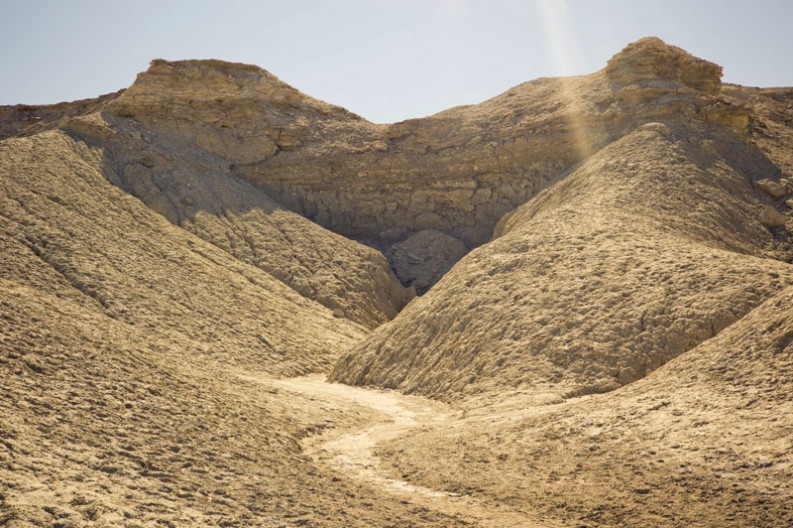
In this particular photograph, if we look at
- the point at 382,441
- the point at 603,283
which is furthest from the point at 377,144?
the point at 382,441

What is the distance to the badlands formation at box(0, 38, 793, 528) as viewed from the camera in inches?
309

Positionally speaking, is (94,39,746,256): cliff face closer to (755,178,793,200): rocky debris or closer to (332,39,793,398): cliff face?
(332,39,793,398): cliff face

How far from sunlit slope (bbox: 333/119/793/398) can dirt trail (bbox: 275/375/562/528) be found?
0.66 m

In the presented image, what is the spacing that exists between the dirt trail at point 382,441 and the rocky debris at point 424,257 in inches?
332

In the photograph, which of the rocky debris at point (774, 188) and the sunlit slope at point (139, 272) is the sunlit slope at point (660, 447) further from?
the rocky debris at point (774, 188)

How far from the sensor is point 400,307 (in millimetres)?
24062

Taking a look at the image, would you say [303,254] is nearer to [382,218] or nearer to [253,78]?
[382,218]

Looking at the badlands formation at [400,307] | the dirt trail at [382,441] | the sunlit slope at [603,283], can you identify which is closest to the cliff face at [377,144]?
the badlands formation at [400,307]

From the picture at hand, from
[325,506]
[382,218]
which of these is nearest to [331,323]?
[382,218]

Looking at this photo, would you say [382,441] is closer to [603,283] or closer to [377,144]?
[603,283]

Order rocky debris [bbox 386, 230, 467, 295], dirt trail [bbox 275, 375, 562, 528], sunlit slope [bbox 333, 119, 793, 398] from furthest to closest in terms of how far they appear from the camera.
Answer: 1. rocky debris [bbox 386, 230, 467, 295]
2. sunlit slope [bbox 333, 119, 793, 398]
3. dirt trail [bbox 275, 375, 562, 528]

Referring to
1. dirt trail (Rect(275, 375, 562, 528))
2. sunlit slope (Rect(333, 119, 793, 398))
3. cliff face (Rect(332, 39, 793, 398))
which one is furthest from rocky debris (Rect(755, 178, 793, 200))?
dirt trail (Rect(275, 375, 562, 528))

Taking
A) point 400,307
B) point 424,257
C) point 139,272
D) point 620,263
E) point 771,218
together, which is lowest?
point 400,307

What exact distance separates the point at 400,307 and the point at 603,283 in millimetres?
10553
